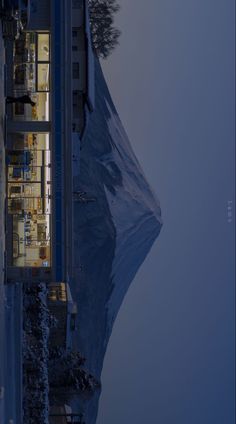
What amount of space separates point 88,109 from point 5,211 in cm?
981

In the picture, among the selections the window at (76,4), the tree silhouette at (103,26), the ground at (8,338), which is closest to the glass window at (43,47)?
the ground at (8,338)

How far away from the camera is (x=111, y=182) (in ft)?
148

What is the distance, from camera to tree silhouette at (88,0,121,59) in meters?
44.6

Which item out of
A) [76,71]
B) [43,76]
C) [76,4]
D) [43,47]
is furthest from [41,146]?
[76,4]

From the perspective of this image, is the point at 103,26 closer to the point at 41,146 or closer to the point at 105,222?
the point at 105,222

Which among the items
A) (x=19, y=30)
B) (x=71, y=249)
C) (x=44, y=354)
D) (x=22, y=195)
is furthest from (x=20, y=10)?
(x=44, y=354)

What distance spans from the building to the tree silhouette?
21.4 m

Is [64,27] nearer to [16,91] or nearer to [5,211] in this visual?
[16,91]

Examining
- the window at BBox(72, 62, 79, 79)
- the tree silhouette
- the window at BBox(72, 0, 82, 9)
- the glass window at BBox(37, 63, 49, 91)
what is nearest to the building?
the glass window at BBox(37, 63, 49, 91)

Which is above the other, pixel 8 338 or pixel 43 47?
pixel 43 47

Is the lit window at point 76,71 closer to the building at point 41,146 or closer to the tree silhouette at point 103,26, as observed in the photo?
the building at point 41,146

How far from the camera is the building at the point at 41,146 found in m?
22.6

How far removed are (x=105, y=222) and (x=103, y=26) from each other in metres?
13.9

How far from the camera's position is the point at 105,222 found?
140 feet
